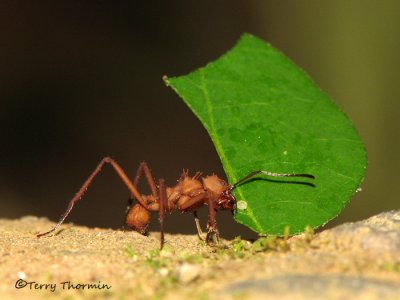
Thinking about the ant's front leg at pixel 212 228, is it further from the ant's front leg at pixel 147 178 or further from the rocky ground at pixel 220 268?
the ant's front leg at pixel 147 178

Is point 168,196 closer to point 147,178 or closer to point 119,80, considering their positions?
point 147,178

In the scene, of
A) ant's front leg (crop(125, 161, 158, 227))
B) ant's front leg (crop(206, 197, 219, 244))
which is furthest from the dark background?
ant's front leg (crop(206, 197, 219, 244))

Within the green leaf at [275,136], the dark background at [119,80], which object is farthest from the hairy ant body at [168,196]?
the dark background at [119,80]

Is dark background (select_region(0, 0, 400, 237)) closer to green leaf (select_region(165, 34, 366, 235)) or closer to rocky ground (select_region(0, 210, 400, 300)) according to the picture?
green leaf (select_region(165, 34, 366, 235))

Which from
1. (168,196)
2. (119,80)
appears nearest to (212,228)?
(168,196)

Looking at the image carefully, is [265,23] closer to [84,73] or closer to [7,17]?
[84,73]

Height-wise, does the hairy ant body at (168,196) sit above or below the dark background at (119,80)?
below
